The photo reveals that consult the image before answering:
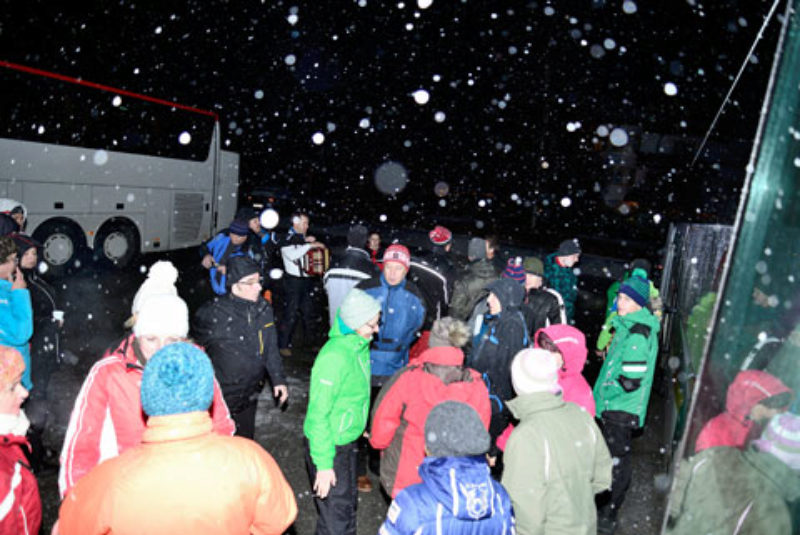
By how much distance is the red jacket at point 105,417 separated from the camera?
245 centimetres

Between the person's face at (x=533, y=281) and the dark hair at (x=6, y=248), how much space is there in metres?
4.23

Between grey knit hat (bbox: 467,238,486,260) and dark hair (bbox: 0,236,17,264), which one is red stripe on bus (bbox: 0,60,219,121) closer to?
dark hair (bbox: 0,236,17,264)

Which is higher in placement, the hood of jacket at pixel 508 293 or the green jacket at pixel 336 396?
the hood of jacket at pixel 508 293

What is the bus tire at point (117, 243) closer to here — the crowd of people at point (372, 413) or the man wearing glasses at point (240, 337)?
the crowd of people at point (372, 413)

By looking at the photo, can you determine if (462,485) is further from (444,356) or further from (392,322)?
(392,322)

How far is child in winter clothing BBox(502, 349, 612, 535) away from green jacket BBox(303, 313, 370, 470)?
3.64 ft

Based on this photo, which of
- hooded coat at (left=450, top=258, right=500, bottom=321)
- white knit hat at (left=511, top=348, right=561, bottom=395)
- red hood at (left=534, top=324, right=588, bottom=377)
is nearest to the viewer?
white knit hat at (left=511, top=348, right=561, bottom=395)

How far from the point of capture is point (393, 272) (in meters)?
4.69

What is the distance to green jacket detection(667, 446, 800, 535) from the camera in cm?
170

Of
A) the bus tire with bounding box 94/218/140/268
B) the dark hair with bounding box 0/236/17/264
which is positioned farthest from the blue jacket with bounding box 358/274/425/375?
the bus tire with bounding box 94/218/140/268

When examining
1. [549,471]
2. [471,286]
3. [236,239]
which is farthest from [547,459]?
[236,239]

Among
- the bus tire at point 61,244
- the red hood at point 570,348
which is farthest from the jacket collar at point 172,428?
the bus tire at point 61,244

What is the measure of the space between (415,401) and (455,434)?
3.48 feet

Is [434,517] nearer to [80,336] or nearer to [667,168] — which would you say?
[80,336]
